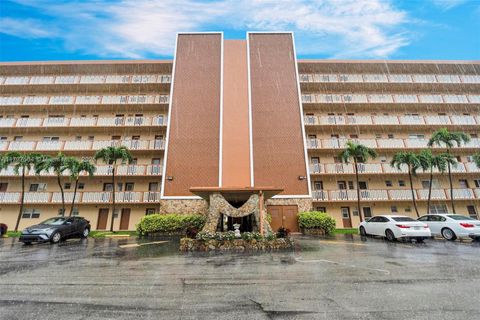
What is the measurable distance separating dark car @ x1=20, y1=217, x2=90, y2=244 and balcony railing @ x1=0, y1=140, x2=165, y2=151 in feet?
31.2

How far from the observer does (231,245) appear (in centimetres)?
1104

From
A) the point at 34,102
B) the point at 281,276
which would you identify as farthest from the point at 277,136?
the point at 34,102

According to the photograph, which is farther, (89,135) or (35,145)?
(89,135)

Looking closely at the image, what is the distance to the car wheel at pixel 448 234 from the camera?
43.2ft

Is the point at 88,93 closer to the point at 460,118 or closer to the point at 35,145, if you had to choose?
the point at 35,145

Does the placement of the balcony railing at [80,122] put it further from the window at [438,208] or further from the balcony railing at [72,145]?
the window at [438,208]

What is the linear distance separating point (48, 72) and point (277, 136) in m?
28.3

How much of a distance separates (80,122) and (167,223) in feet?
53.3

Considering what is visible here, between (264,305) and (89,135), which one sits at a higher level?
(89,135)

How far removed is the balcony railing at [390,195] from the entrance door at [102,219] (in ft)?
68.3

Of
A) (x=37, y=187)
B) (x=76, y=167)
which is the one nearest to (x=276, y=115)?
(x=76, y=167)

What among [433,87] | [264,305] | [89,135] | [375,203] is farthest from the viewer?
[433,87]

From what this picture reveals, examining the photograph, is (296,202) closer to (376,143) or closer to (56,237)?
(376,143)

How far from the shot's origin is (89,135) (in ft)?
82.7
